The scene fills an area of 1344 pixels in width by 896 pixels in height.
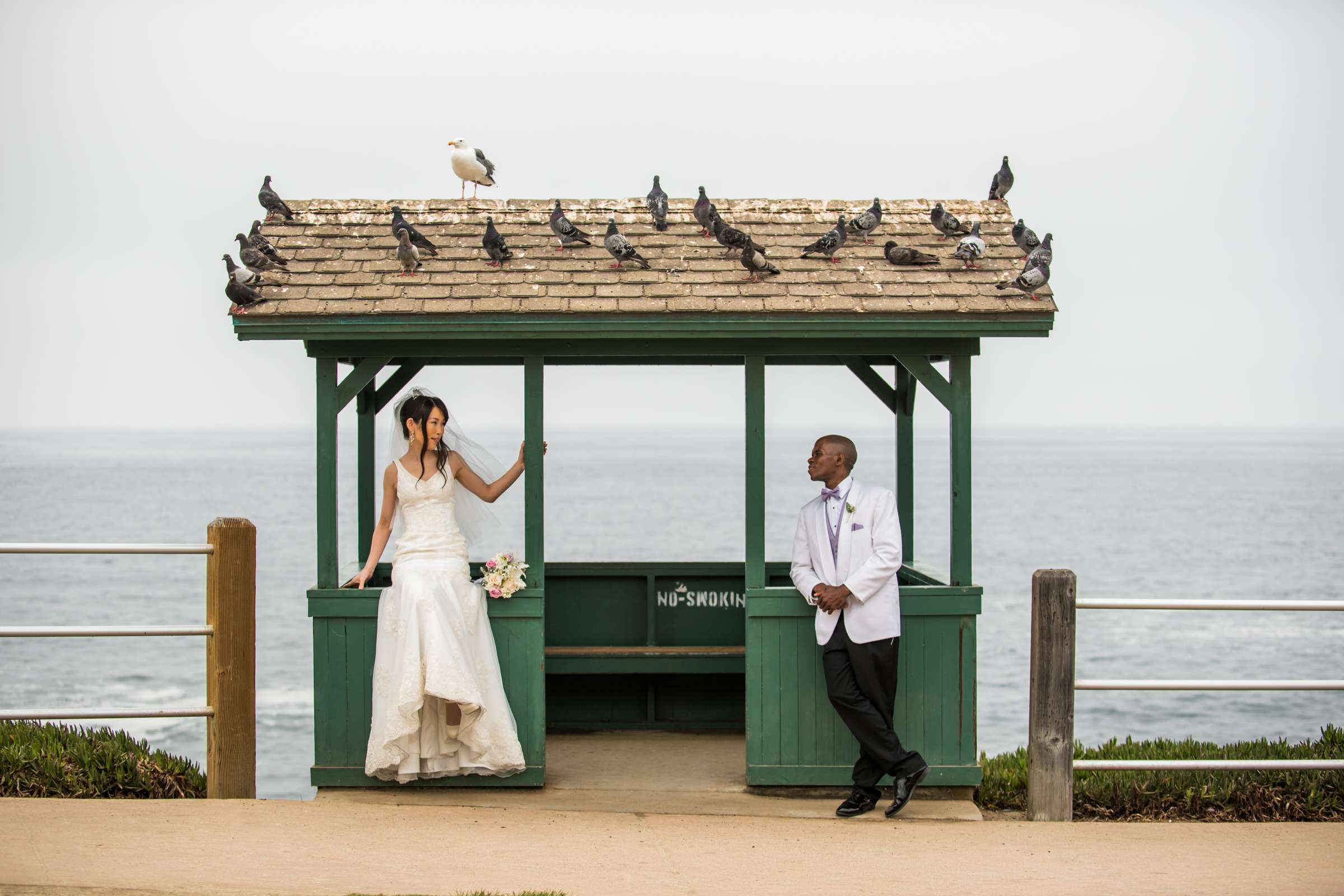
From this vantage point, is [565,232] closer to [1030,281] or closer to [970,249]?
[970,249]

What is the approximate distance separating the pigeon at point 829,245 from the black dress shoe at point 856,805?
2866 mm

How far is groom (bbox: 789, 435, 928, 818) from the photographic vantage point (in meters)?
7.17

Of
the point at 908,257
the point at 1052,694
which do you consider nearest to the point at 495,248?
the point at 908,257

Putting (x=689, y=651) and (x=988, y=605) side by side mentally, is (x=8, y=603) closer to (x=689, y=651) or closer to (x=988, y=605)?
(x=988, y=605)

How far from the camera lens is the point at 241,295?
7316mm

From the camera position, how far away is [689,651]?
29.5 ft

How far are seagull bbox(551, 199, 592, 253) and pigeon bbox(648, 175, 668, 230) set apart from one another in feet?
1.47

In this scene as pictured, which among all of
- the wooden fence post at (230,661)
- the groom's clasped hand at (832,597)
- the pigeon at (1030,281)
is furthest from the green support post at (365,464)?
the pigeon at (1030,281)

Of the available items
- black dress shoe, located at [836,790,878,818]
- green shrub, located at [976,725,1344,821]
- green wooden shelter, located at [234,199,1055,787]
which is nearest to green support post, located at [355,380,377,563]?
green wooden shelter, located at [234,199,1055,787]

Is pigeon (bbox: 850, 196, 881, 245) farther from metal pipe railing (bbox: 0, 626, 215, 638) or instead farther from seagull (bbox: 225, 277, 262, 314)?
metal pipe railing (bbox: 0, 626, 215, 638)

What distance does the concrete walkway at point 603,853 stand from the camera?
237 inches

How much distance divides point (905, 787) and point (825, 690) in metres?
0.67

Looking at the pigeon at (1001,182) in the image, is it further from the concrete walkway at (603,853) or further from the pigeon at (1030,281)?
the concrete walkway at (603,853)

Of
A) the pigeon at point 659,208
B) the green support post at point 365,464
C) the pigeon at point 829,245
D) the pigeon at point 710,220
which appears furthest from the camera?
the green support post at point 365,464
